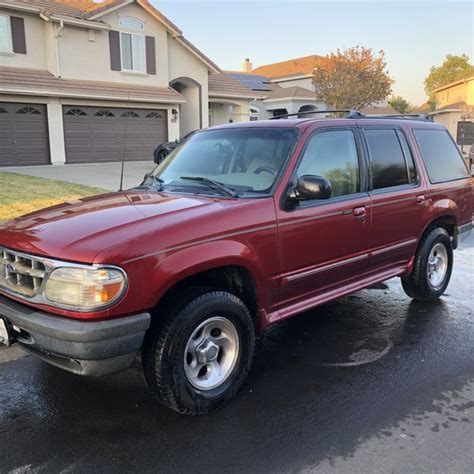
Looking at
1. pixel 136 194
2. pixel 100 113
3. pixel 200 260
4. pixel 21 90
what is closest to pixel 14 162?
pixel 21 90

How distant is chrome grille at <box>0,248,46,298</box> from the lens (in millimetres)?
2996

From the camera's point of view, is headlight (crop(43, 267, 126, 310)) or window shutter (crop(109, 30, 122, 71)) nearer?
headlight (crop(43, 267, 126, 310))

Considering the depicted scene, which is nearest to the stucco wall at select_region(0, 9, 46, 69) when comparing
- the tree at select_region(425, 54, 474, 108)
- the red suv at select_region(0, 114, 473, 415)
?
the red suv at select_region(0, 114, 473, 415)

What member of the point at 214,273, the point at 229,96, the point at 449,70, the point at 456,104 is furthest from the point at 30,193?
the point at 449,70

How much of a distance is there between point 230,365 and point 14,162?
743 inches

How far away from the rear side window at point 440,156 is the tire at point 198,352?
3027 millimetres

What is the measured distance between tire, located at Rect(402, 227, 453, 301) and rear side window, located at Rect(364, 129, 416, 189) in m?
0.76

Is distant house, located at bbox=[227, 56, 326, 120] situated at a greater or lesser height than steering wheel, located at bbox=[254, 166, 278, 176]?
greater

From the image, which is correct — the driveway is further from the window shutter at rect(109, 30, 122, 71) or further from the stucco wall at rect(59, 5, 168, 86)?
the window shutter at rect(109, 30, 122, 71)

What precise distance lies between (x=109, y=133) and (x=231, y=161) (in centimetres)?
1936

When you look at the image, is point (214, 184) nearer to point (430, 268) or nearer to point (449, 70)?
point (430, 268)

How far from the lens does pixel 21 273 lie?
312 cm

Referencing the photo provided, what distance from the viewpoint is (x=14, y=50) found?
1984 cm

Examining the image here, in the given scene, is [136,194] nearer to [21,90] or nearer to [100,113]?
[21,90]
